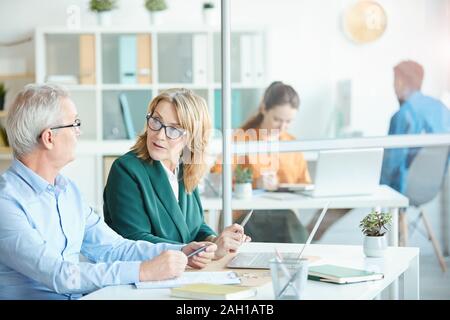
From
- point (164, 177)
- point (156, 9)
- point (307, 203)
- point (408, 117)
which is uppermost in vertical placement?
point (156, 9)

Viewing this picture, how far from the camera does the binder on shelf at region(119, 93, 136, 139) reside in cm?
536

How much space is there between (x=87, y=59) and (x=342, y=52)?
1.69m

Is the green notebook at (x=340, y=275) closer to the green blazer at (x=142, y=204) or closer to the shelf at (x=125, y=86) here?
the green blazer at (x=142, y=204)

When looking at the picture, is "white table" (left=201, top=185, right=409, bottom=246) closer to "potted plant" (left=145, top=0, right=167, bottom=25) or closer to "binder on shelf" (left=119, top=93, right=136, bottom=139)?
"binder on shelf" (left=119, top=93, right=136, bottom=139)

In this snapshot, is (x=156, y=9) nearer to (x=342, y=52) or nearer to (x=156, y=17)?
(x=156, y=17)

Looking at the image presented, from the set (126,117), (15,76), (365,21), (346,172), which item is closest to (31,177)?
(346,172)

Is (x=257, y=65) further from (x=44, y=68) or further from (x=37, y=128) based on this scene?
(x=37, y=128)

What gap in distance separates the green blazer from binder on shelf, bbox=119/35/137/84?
2.51 metres

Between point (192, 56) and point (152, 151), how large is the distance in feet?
7.78

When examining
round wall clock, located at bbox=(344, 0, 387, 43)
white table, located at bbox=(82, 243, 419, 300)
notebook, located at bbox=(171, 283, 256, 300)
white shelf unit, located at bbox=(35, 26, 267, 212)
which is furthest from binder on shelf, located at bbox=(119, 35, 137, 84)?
notebook, located at bbox=(171, 283, 256, 300)

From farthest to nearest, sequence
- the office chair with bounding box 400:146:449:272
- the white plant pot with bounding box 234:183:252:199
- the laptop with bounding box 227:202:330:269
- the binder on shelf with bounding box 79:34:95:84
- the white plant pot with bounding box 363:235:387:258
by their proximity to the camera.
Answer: the binder on shelf with bounding box 79:34:95:84, the office chair with bounding box 400:146:449:272, the white plant pot with bounding box 234:183:252:199, the white plant pot with bounding box 363:235:387:258, the laptop with bounding box 227:202:330:269

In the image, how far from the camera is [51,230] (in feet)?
7.97
